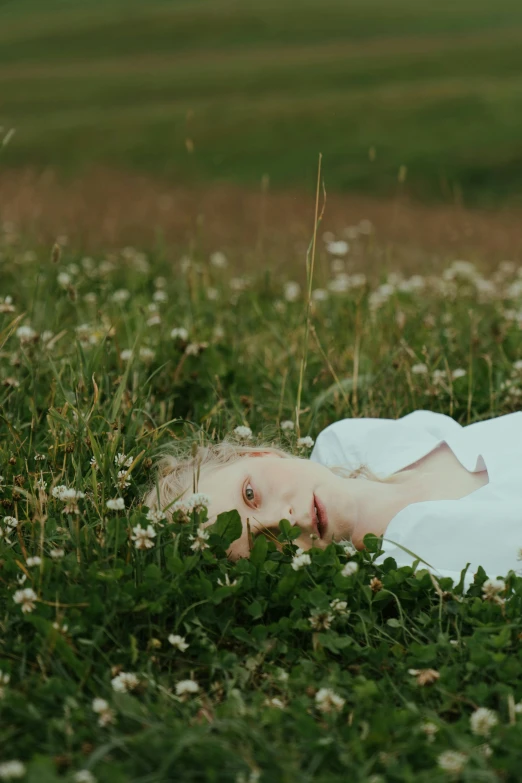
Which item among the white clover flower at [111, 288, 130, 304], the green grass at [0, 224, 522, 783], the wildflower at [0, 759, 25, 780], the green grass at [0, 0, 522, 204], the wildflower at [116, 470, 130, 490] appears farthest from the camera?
the green grass at [0, 0, 522, 204]

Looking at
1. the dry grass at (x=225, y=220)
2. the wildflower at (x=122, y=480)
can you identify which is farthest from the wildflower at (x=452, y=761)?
the dry grass at (x=225, y=220)

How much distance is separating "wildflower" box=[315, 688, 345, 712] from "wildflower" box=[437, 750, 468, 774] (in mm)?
359

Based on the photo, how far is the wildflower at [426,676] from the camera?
114 inches

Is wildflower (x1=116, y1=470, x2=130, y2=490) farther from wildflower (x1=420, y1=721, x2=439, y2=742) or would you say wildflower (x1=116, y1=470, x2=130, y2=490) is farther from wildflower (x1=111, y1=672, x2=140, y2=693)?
wildflower (x1=420, y1=721, x2=439, y2=742)

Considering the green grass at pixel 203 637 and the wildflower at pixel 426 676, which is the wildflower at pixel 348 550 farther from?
the wildflower at pixel 426 676

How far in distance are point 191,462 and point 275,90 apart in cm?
2866

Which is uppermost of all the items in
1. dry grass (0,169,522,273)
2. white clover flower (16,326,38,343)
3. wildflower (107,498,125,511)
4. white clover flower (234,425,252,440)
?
white clover flower (16,326,38,343)

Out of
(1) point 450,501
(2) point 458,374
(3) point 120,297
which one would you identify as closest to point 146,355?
(3) point 120,297

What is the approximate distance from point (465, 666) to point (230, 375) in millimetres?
2586

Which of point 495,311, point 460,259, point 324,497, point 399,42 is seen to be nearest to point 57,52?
point 399,42

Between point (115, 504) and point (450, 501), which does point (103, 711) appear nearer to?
point (115, 504)

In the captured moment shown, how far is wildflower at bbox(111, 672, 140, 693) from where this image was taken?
2.81 metres

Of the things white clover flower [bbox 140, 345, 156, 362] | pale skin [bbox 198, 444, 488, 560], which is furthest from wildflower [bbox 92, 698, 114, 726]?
white clover flower [bbox 140, 345, 156, 362]

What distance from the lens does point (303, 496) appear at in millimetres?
3857
